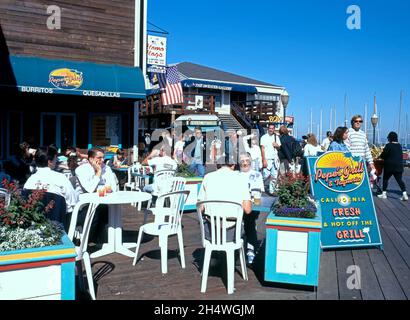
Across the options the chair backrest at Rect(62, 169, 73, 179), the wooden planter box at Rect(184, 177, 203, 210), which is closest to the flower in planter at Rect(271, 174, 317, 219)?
the wooden planter box at Rect(184, 177, 203, 210)

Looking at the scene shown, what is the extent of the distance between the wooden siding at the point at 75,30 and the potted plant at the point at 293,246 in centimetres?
927

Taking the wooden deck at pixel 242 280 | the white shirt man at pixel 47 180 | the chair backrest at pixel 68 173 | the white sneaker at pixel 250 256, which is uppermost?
the white shirt man at pixel 47 180

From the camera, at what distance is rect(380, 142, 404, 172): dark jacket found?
951cm

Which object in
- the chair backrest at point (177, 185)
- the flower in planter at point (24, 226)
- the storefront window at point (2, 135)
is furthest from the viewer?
the storefront window at point (2, 135)

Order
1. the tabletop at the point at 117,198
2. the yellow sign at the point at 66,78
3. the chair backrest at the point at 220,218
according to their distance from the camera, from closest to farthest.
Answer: the chair backrest at the point at 220,218
the tabletop at the point at 117,198
the yellow sign at the point at 66,78

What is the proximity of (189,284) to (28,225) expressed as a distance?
1.85m

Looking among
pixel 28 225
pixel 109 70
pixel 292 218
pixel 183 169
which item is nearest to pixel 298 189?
pixel 292 218

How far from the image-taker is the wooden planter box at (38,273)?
8.13 ft

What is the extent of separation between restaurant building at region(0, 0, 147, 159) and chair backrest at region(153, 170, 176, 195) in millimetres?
4460

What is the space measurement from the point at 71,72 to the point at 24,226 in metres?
8.55

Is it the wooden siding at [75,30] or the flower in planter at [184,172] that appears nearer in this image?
the flower in planter at [184,172]

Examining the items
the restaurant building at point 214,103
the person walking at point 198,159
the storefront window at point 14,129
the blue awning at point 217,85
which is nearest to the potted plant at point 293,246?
the person walking at point 198,159

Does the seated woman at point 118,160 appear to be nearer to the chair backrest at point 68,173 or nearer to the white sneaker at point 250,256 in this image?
the chair backrest at point 68,173
